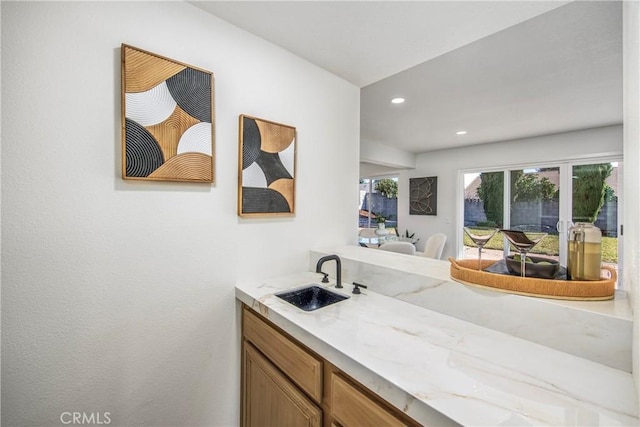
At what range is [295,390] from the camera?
1092mm

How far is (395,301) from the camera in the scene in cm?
134

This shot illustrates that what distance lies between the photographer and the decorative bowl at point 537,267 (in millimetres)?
1044

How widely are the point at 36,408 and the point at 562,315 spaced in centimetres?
192

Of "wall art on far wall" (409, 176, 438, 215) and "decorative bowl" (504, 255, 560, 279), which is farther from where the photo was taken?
"wall art on far wall" (409, 176, 438, 215)

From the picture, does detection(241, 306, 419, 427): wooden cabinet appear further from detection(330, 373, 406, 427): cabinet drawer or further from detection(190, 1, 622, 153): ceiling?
detection(190, 1, 622, 153): ceiling

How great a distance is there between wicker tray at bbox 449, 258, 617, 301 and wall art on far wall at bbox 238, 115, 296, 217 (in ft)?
3.55

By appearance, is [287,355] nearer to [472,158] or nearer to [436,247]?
[436,247]

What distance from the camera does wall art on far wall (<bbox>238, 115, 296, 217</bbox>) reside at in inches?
59.6

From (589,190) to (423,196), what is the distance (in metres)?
2.50

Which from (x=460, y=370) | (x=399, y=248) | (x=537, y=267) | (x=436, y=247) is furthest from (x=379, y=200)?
(x=460, y=370)

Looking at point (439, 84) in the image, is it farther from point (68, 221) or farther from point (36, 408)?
point (36, 408)

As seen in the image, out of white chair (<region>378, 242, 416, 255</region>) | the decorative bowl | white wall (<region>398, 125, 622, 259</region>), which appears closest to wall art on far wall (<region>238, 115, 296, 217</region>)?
the decorative bowl

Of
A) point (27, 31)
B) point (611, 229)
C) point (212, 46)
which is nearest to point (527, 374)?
point (212, 46)

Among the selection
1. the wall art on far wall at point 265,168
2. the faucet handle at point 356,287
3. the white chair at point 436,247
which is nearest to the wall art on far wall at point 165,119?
the wall art on far wall at point 265,168
